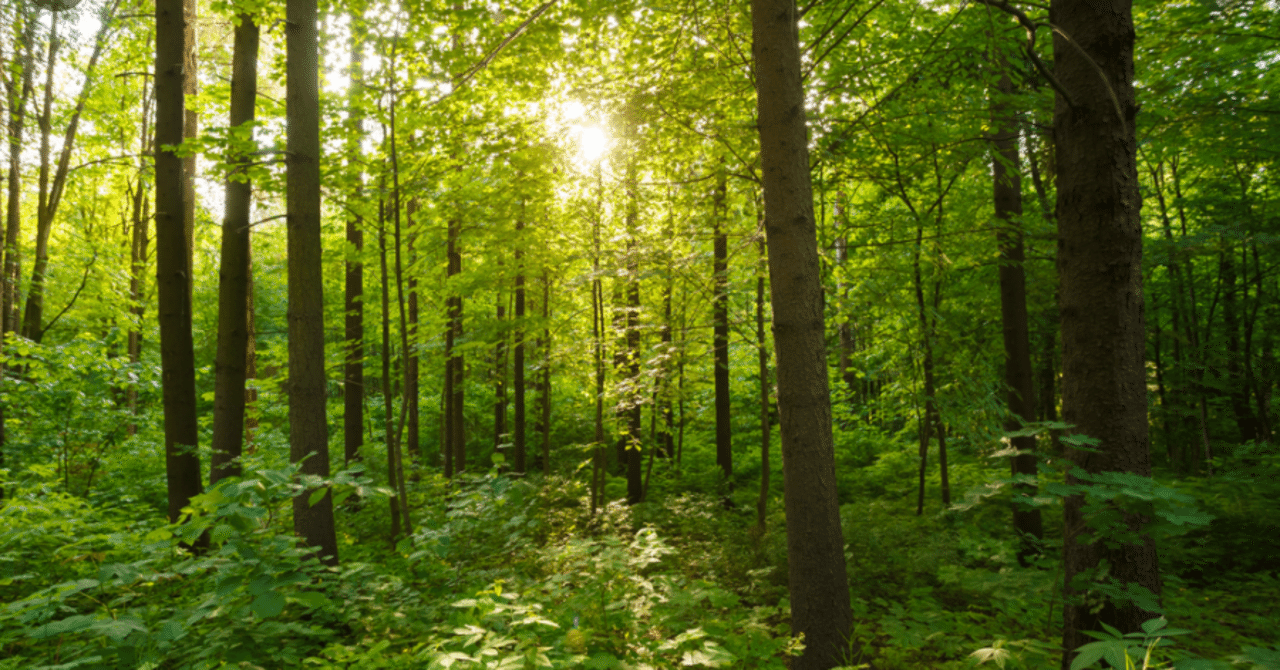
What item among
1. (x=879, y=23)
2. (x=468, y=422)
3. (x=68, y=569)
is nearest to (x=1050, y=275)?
(x=879, y=23)

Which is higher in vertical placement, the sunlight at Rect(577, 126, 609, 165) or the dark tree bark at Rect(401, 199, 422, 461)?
the sunlight at Rect(577, 126, 609, 165)

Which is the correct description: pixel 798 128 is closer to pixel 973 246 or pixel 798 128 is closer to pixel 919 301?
pixel 973 246

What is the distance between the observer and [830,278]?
21.8 feet

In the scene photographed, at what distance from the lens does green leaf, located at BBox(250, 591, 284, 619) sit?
235 centimetres

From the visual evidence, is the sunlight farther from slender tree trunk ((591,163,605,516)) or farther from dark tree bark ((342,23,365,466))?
dark tree bark ((342,23,365,466))

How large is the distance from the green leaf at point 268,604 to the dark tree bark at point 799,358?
2.84 metres

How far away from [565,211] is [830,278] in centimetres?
507

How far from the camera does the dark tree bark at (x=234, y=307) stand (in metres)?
6.32

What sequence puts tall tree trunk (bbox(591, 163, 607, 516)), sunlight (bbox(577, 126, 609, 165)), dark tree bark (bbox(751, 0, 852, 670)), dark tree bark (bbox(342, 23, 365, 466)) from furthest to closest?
1. tall tree trunk (bbox(591, 163, 607, 516))
2. dark tree bark (bbox(342, 23, 365, 466))
3. sunlight (bbox(577, 126, 609, 165))
4. dark tree bark (bbox(751, 0, 852, 670))

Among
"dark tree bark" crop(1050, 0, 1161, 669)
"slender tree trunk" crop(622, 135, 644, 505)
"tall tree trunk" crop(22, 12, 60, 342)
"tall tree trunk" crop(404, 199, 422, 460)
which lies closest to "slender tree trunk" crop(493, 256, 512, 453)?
"tall tree trunk" crop(404, 199, 422, 460)

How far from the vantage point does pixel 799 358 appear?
360 cm

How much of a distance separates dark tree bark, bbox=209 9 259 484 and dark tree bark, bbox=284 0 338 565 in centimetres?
178

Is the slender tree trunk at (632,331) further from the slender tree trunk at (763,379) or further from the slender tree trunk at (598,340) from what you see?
the slender tree trunk at (763,379)

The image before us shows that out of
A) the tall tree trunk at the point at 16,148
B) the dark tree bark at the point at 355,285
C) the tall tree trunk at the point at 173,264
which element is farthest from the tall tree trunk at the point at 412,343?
the tall tree trunk at the point at 16,148
